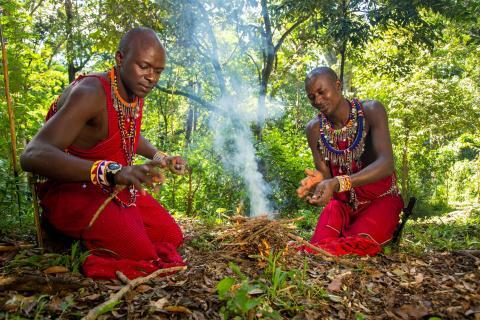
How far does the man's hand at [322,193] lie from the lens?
2.88 meters

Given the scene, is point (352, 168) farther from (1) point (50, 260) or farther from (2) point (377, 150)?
(1) point (50, 260)

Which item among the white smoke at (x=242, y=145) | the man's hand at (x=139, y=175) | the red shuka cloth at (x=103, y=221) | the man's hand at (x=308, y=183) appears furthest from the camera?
the white smoke at (x=242, y=145)

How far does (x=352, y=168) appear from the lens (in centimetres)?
368

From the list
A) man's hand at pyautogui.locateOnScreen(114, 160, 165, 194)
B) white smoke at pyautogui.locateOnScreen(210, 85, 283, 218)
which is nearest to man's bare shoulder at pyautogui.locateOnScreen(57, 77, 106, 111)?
man's hand at pyautogui.locateOnScreen(114, 160, 165, 194)

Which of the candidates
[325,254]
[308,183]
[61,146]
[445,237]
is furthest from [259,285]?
[445,237]

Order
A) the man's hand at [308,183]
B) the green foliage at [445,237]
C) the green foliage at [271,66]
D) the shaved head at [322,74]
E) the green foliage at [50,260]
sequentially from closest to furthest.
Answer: the green foliage at [50,260]
the man's hand at [308,183]
the shaved head at [322,74]
the green foliage at [445,237]
the green foliage at [271,66]

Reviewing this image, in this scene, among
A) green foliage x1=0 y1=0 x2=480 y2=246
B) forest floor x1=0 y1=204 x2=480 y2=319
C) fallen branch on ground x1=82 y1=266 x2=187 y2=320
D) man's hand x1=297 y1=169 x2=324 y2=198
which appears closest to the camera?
fallen branch on ground x1=82 y1=266 x2=187 y2=320

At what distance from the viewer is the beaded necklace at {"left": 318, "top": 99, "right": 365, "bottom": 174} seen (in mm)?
3602

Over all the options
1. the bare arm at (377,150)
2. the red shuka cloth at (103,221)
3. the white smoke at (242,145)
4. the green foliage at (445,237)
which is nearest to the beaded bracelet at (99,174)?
the red shuka cloth at (103,221)

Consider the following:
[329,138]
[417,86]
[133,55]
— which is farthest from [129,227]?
[417,86]

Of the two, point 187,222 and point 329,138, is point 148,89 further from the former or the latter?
point 187,222

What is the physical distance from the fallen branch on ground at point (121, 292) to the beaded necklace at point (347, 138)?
6.18 feet

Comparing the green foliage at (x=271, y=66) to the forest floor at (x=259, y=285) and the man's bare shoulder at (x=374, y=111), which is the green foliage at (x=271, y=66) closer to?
the forest floor at (x=259, y=285)

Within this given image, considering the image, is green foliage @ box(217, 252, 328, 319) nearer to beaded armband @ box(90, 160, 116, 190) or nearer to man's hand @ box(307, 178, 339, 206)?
man's hand @ box(307, 178, 339, 206)
